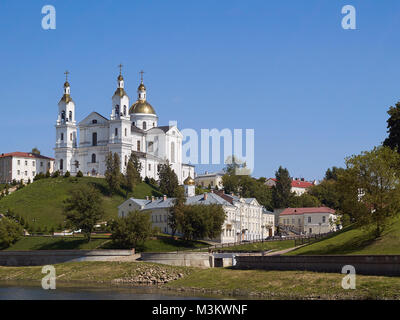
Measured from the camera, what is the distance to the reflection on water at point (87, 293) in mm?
53750

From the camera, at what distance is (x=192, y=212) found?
294 feet

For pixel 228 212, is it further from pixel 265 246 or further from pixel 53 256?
pixel 53 256

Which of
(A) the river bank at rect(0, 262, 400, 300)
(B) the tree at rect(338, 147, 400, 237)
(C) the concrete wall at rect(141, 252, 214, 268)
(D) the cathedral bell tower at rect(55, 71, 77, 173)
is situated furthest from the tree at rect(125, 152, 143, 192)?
(B) the tree at rect(338, 147, 400, 237)

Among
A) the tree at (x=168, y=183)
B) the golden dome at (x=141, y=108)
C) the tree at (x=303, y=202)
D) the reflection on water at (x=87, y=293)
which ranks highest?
the golden dome at (x=141, y=108)

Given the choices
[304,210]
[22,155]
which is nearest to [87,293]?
[304,210]

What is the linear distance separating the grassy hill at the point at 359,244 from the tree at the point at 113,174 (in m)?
60.3

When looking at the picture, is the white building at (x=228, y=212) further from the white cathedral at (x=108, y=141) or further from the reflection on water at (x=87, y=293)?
the reflection on water at (x=87, y=293)

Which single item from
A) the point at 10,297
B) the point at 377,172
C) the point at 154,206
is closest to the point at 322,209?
the point at 154,206

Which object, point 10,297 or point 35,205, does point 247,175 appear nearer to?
point 35,205

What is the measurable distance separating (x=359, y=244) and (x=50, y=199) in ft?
227

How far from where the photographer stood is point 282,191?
452 ft

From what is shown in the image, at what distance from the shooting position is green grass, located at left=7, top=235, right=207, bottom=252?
87.2 m

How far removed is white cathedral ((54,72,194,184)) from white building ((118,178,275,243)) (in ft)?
82.8

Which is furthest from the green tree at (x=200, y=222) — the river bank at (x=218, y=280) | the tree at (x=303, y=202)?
the tree at (x=303, y=202)
